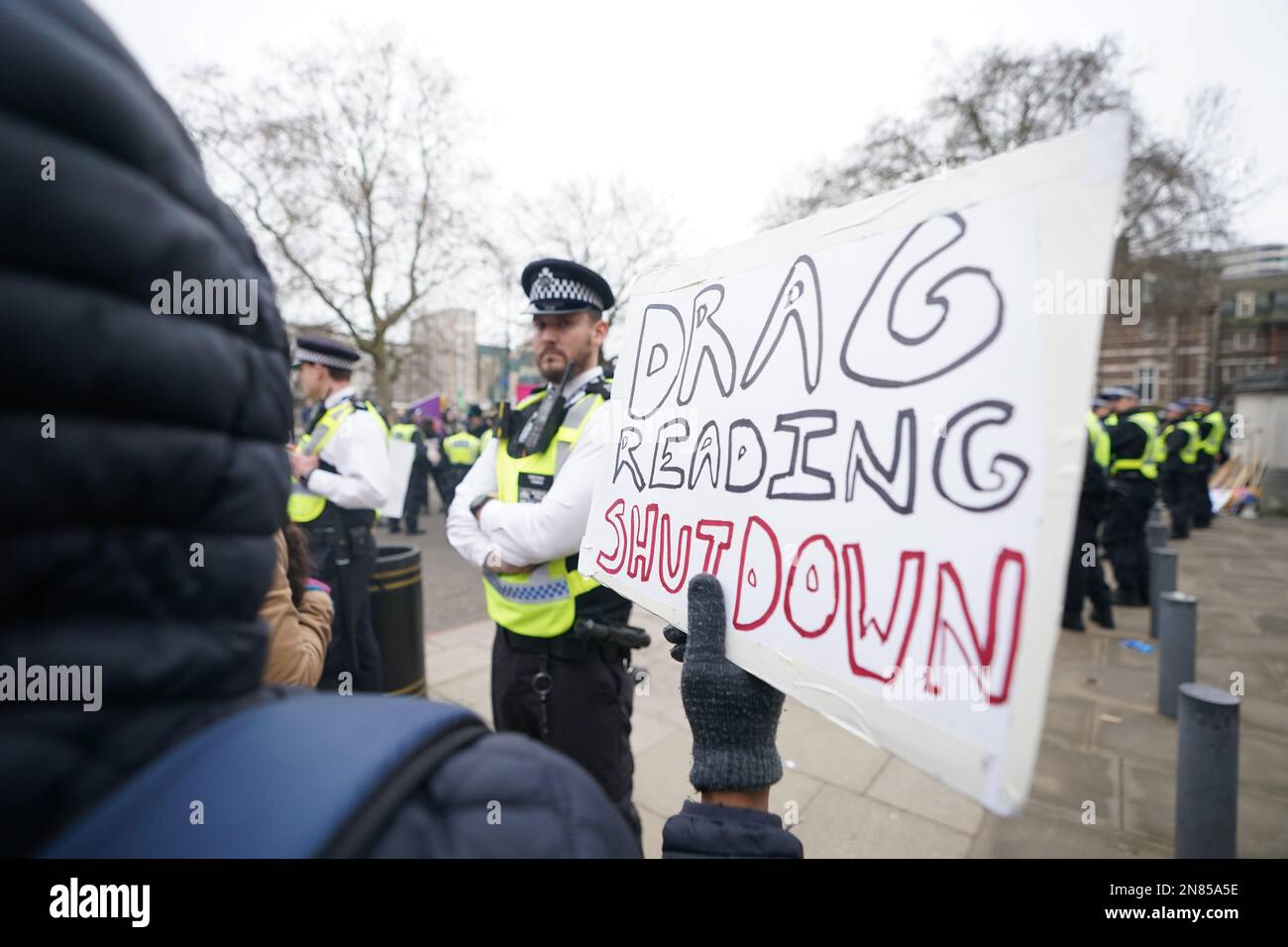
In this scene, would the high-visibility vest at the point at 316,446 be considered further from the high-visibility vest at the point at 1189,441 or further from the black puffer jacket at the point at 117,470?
the high-visibility vest at the point at 1189,441

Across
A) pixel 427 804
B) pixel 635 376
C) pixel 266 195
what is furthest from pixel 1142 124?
pixel 266 195

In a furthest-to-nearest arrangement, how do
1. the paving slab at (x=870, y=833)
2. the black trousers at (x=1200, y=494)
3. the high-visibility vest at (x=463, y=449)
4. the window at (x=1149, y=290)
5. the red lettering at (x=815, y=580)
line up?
the window at (x=1149, y=290)
the high-visibility vest at (x=463, y=449)
the black trousers at (x=1200, y=494)
the paving slab at (x=870, y=833)
the red lettering at (x=815, y=580)

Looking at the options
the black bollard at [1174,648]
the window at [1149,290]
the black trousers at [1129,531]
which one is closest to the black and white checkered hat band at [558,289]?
the black bollard at [1174,648]

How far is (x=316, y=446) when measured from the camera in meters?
3.84

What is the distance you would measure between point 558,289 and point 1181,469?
13.6 m

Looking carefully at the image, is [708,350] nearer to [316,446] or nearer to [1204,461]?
[316,446]

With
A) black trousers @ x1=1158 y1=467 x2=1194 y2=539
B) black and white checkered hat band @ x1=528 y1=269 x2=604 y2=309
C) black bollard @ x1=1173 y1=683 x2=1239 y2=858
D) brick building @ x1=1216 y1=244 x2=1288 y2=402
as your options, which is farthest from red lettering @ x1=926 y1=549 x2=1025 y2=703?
brick building @ x1=1216 y1=244 x2=1288 y2=402

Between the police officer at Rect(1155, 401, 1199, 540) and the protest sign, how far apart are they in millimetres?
13340

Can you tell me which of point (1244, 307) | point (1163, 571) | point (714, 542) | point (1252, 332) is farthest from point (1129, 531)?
point (1252, 332)

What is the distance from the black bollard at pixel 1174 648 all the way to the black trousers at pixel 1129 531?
311cm

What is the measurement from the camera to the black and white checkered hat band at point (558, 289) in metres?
2.48

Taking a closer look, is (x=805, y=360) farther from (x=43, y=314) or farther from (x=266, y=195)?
(x=266, y=195)

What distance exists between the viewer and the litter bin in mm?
3646

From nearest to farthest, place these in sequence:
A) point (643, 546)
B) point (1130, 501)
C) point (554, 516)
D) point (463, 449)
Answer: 1. point (643, 546)
2. point (554, 516)
3. point (1130, 501)
4. point (463, 449)
